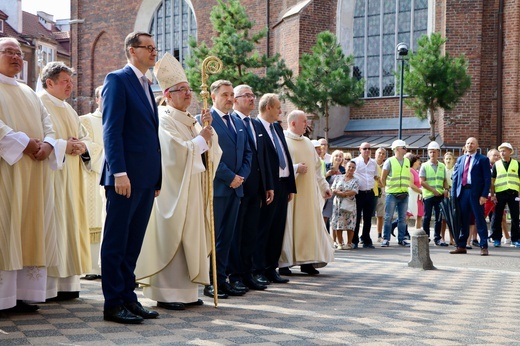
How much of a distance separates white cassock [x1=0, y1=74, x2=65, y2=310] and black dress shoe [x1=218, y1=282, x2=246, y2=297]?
1856 mm

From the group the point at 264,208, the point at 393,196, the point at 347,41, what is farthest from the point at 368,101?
the point at 264,208

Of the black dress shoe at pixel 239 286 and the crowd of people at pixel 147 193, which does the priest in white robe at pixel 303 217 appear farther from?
the black dress shoe at pixel 239 286

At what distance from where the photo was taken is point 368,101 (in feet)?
109

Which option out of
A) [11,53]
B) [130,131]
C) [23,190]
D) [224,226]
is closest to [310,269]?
[224,226]

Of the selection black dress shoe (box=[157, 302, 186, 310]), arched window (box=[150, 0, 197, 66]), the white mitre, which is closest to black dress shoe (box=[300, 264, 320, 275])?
black dress shoe (box=[157, 302, 186, 310])

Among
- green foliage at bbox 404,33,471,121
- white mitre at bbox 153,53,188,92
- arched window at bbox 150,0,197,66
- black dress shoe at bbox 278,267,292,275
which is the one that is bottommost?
black dress shoe at bbox 278,267,292,275

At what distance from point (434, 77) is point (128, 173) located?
2154cm

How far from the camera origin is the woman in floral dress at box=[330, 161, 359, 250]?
51.4 ft

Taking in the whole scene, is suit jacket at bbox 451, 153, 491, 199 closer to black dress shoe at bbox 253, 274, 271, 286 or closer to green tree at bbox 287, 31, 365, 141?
black dress shoe at bbox 253, 274, 271, 286

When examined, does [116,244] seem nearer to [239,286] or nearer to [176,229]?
[176,229]

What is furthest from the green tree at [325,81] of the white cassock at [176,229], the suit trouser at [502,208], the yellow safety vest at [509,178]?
the white cassock at [176,229]

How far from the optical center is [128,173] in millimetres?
6703

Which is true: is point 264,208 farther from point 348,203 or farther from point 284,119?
point 284,119

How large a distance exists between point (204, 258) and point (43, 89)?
8.07ft
